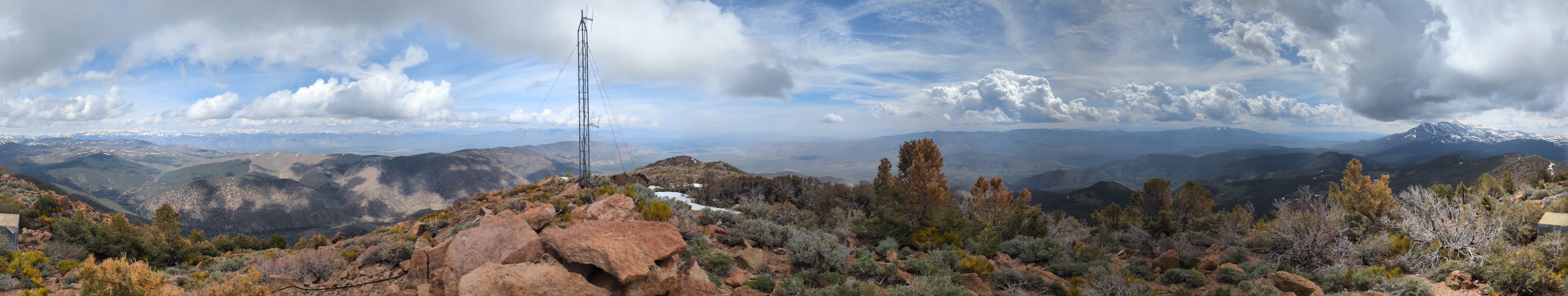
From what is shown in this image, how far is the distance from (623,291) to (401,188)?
177860mm

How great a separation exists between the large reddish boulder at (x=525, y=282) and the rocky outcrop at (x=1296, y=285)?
10.2 metres

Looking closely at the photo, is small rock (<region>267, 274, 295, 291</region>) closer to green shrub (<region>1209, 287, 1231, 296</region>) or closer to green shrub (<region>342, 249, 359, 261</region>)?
green shrub (<region>342, 249, 359, 261</region>)

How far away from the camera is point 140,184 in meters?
135

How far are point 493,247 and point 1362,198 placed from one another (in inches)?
1066

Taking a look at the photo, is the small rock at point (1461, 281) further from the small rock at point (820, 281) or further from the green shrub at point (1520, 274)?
the small rock at point (820, 281)

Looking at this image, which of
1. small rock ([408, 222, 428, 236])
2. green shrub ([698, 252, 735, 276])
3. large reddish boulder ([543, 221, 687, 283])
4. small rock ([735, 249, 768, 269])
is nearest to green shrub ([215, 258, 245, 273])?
small rock ([408, 222, 428, 236])

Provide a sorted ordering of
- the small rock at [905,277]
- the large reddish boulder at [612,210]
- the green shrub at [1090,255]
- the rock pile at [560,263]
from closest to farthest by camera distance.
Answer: the rock pile at [560,263]
the small rock at [905,277]
the large reddish boulder at [612,210]
the green shrub at [1090,255]

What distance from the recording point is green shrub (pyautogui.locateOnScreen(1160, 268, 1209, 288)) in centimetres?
931

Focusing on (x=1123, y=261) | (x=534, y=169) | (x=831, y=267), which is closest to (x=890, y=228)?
(x=831, y=267)

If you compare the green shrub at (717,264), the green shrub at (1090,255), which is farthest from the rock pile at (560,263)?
the green shrub at (1090,255)

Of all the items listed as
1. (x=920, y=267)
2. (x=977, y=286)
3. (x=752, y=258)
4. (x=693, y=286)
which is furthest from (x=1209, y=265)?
(x=693, y=286)

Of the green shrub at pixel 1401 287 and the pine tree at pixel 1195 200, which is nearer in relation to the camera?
the green shrub at pixel 1401 287

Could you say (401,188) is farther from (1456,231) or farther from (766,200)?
(1456,231)

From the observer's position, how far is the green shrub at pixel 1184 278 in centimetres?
931
